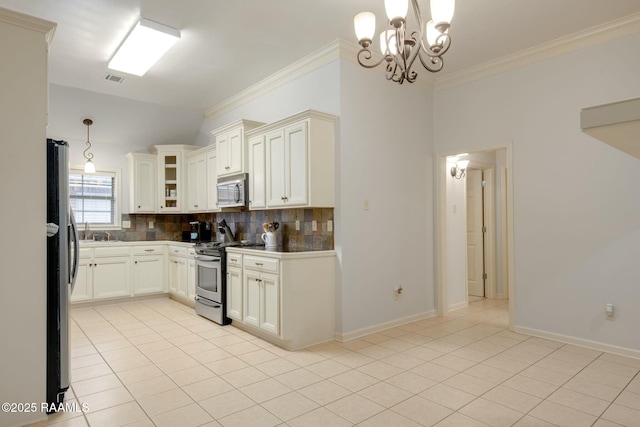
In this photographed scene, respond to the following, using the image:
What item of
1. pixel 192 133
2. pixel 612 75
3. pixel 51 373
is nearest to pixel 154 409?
pixel 51 373

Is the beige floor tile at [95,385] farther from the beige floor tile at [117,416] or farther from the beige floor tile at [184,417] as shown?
the beige floor tile at [184,417]

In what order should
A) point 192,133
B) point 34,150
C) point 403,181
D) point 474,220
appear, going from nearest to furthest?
1. point 34,150
2. point 403,181
3. point 474,220
4. point 192,133

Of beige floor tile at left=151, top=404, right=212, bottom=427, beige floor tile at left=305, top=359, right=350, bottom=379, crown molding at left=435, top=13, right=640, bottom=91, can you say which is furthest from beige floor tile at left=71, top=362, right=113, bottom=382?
crown molding at left=435, top=13, right=640, bottom=91

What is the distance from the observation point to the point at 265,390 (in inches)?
104

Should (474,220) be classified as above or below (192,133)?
below

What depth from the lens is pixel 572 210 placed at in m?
3.56

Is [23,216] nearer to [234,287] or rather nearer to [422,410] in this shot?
[234,287]

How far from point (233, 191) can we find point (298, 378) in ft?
8.53

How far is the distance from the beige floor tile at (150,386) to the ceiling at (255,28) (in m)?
2.97

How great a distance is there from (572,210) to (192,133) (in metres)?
5.70

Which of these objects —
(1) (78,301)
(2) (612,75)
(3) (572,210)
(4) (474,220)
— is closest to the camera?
(2) (612,75)

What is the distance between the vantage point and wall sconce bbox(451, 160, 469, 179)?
16.8ft

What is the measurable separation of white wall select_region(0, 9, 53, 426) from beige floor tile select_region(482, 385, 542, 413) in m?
2.89

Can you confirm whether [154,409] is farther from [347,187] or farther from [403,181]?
[403,181]
